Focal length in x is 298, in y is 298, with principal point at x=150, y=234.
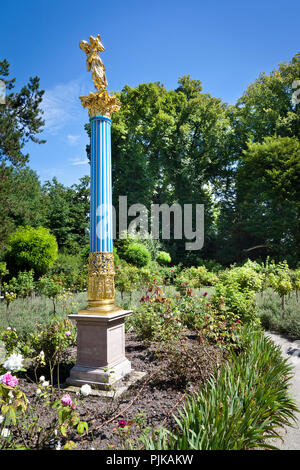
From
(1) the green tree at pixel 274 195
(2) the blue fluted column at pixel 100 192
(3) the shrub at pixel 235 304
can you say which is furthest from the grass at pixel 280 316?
(1) the green tree at pixel 274 195

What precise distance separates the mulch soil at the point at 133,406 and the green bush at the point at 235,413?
22 cm

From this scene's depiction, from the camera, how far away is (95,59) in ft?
15.5

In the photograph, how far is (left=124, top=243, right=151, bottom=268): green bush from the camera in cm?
1590

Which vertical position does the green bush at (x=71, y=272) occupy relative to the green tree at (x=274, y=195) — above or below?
below

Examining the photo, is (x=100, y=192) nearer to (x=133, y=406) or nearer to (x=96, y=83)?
(x=96, y=83)

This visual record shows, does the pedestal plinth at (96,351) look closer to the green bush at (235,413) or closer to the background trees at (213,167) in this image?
A: the green bush at (235,413)

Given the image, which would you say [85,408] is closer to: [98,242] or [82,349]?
[82,349]

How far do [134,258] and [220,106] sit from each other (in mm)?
15110

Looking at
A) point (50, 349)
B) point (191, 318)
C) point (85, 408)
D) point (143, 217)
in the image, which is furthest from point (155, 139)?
point (85, 408)

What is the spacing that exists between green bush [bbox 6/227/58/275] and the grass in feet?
30.0

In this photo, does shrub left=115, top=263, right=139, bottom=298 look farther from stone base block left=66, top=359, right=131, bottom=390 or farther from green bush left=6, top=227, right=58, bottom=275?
stone base block left=66, top=359, right=131, bottom=390

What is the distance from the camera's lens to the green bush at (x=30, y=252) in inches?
508

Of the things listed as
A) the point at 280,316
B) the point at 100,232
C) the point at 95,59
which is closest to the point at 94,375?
the point at 100,232

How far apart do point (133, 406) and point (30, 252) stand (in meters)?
11.0
